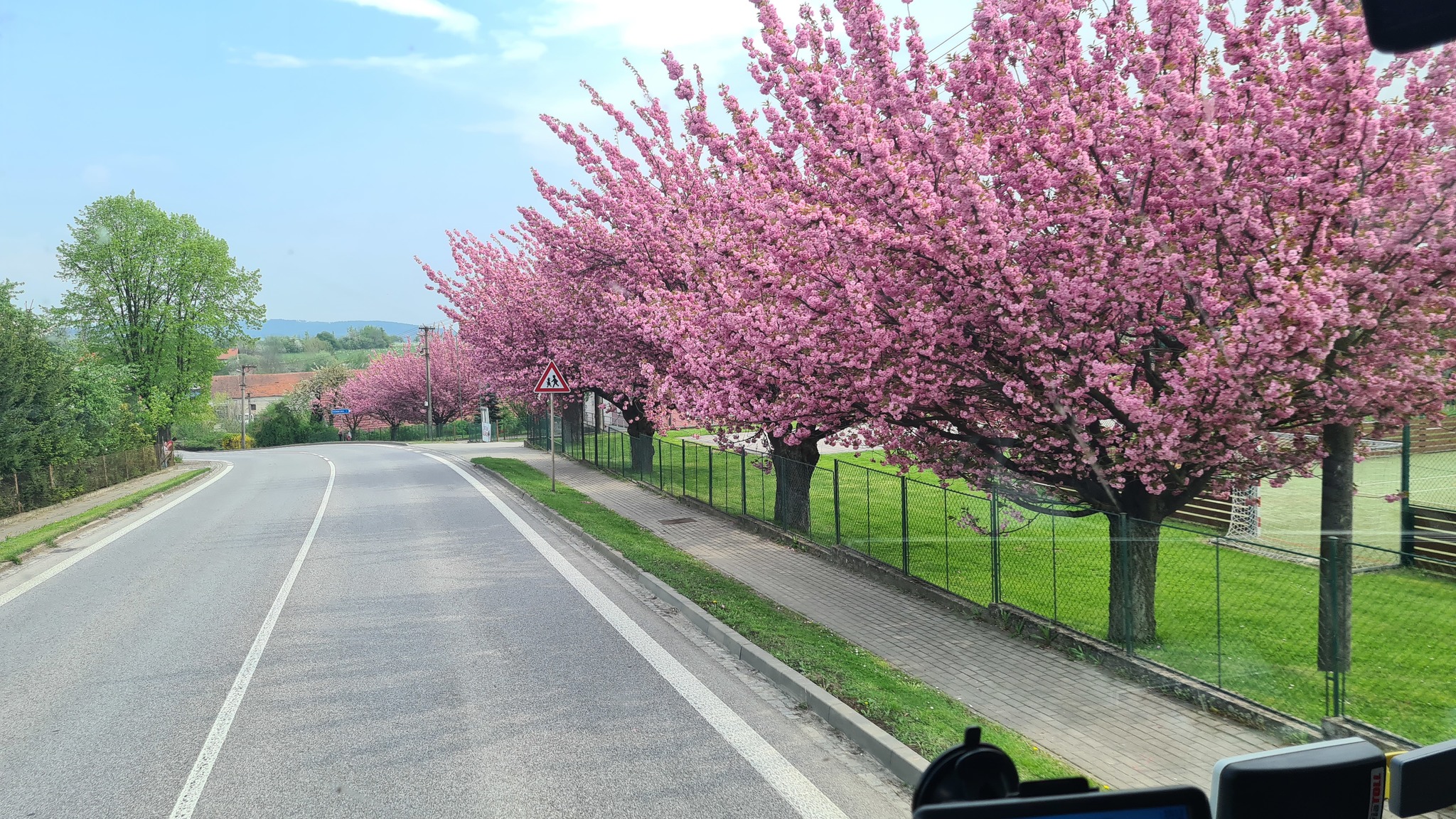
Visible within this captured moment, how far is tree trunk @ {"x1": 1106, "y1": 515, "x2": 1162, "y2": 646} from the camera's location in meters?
8.38

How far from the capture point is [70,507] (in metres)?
27.4

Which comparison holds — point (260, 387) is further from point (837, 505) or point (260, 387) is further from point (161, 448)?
point (837, 505)

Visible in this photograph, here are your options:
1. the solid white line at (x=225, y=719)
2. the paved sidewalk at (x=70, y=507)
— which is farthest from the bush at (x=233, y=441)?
the solid white line at (x=225, y=719)

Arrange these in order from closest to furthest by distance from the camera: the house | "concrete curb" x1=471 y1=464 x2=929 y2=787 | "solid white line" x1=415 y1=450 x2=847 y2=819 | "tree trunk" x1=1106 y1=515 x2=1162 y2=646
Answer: "solid white line" x1=415 y1=450 x2=847 y2=819 < "concrete curb" x1=471 y1=464 x2=929 y2=787 < "tree trunk" x1=1106 y1=515 x2=1162 y2=646 < the house

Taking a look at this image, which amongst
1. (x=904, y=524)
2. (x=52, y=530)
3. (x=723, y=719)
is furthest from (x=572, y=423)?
(x=723, y=719)

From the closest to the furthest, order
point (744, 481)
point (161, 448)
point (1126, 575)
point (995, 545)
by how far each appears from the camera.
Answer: point (1126, 575) < point (995, 545) < point (744, 481) < point (161, 448)

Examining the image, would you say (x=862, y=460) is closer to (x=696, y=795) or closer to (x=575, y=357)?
(x=575, y=357)

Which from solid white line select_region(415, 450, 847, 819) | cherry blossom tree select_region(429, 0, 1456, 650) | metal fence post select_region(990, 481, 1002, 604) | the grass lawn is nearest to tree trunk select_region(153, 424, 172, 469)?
solid white line select_region(415, 450, 847, 819)

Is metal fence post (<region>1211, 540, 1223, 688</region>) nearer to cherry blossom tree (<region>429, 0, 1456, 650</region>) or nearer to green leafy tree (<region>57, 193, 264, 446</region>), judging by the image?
cherry blossom tree (<region>429, 0, 1456, 650</region>)

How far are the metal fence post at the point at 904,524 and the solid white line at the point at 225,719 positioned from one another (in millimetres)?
7135

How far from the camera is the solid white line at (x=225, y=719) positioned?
570 cm

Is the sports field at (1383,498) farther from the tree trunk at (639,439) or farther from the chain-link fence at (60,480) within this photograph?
the chain-link fence at (60,480)

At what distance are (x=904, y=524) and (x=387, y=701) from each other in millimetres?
6604

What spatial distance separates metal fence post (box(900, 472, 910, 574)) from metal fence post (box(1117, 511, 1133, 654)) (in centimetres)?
313
